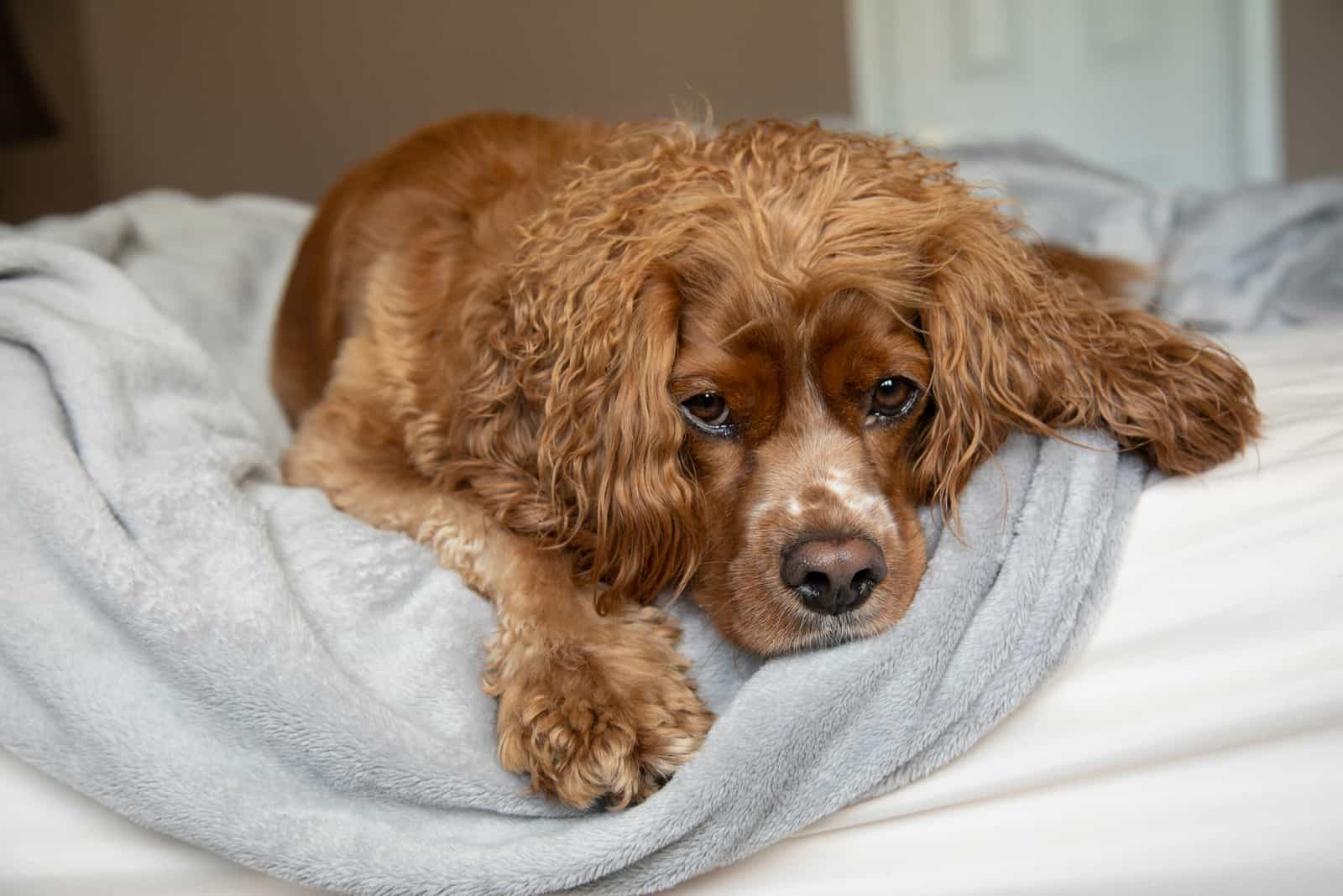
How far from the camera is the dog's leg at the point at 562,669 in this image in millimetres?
1585

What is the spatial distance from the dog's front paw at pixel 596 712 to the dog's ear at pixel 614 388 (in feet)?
0.50

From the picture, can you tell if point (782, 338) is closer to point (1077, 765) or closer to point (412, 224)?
point (1077, 765)

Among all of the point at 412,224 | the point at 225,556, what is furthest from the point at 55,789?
the point at 412,224

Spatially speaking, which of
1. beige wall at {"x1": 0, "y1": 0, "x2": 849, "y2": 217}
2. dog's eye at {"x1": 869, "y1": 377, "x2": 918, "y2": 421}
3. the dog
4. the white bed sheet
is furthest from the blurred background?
the white bed sheet

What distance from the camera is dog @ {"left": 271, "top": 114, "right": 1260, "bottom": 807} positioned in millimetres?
1757

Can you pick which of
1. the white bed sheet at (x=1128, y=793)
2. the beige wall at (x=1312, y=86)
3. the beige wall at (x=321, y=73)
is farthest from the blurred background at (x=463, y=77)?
the white bed sheet at (x=1128, y=793)

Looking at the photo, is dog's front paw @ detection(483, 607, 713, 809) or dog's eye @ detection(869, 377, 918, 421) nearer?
dog's front paw @ detection(483, 607, 713, 809)

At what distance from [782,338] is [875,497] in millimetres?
292

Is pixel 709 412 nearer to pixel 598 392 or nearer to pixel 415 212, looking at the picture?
pixel 598 392

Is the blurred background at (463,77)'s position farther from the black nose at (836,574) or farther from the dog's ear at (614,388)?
the black nose at (836,574)

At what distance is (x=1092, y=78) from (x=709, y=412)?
5.94 m

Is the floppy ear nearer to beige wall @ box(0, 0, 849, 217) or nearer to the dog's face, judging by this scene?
the dog's face

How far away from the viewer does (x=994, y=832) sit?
1.60 m

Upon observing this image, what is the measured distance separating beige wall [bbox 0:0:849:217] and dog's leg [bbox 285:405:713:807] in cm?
516
